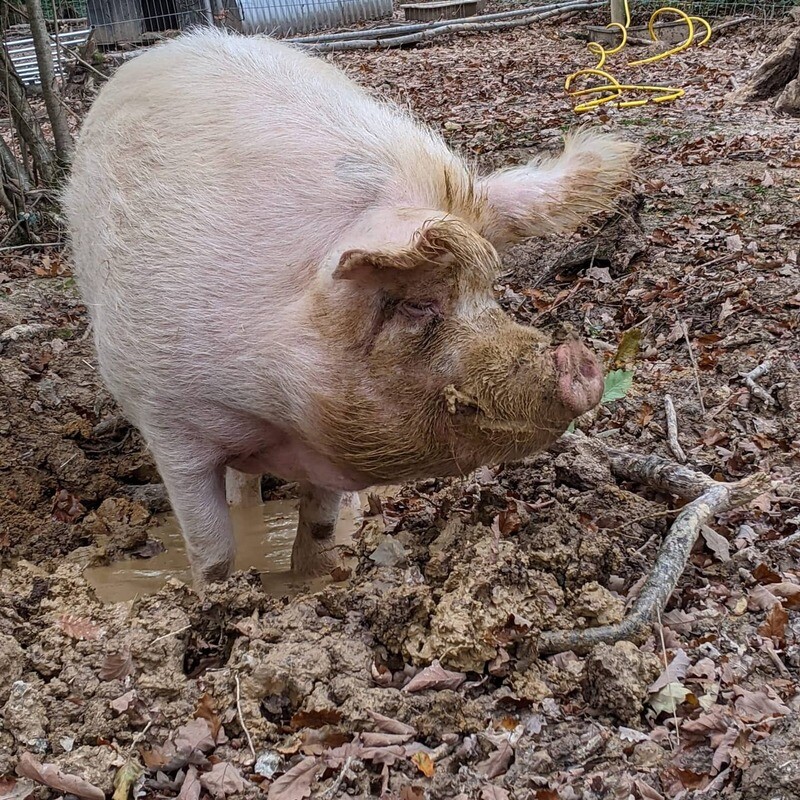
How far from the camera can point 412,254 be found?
2.63 meters

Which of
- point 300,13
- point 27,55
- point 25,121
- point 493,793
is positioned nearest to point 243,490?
point 493,793

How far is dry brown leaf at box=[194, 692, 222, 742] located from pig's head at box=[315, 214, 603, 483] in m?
0.94

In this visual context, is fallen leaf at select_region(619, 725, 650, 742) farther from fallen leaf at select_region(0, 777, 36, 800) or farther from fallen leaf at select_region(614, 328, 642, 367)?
fallen leaf at select_region(614, 328, 642, 367)

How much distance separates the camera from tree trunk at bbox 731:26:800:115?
9.22 meters

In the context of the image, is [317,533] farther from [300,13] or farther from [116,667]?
[300,13]

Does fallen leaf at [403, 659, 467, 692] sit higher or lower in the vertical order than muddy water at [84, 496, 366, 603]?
higher

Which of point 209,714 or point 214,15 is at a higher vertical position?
point 214,15

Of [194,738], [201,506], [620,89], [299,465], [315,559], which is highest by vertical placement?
[620,89]

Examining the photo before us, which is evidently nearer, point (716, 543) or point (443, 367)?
point (443, 367)

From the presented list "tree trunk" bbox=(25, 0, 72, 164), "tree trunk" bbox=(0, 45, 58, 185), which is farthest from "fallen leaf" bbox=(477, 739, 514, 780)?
"tree trunk" bbox=(0, 45, 58, 185)

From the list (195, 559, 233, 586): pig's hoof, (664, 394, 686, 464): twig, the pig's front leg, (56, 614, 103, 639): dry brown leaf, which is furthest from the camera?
the pig's front leg

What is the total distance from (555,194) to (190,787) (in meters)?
2.36

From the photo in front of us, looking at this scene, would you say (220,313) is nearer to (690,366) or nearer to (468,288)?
(468,288)

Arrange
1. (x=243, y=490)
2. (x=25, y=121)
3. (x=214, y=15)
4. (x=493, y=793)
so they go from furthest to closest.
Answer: (x=214, y=15), (x=25, y=121), (x=243, y=490), (x=493, y=793)
